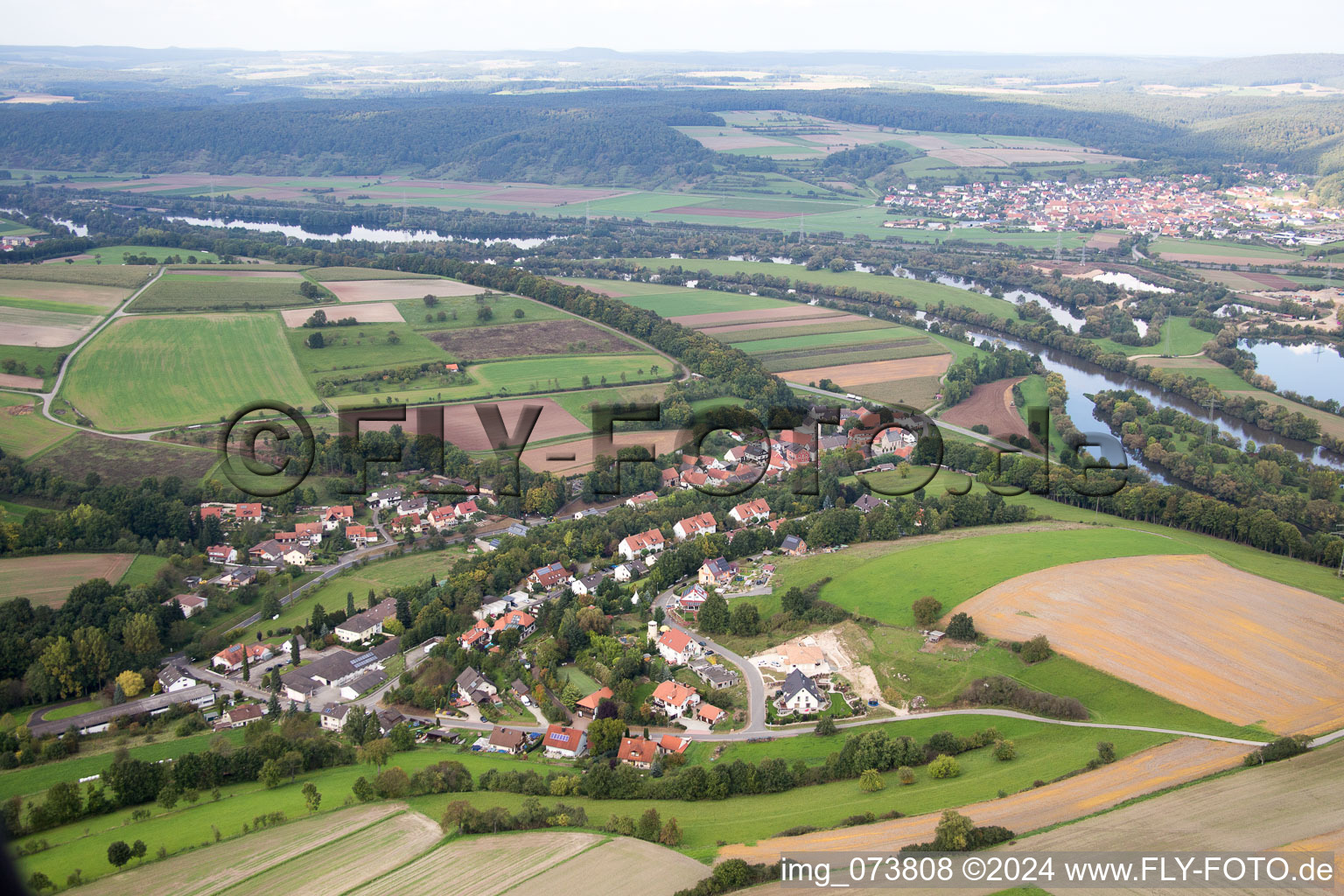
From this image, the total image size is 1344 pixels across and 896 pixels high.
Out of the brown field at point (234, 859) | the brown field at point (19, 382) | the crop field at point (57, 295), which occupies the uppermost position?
the crop field at point (57, 295)

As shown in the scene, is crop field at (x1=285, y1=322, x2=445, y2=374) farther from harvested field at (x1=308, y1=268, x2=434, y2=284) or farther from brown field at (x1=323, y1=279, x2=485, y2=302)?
harvested field at (x1=308, y1=268, x2=434, y2=284)

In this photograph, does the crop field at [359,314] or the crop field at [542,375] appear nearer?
the crop field at [542,375]

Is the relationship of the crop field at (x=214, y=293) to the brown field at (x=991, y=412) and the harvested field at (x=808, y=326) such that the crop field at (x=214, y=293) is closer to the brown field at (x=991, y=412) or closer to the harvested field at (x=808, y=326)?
the harvested field at (x=808, y=326)

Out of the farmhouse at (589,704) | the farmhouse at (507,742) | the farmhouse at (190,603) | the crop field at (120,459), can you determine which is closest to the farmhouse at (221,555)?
the farmhouse at (190,603)

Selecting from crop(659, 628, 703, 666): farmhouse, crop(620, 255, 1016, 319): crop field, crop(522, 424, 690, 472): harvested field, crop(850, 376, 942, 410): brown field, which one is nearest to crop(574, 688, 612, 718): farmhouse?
crop(659, 628, 703, 666): farmhouse

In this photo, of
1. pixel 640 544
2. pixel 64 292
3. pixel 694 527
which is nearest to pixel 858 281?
pixel 694 527

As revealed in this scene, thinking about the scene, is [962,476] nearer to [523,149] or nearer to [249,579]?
[249,579]

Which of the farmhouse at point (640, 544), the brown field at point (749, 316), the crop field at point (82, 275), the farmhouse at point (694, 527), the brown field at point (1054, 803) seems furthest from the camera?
the brown field at point (749, 316)

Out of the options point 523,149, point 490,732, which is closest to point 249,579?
point 490,732
